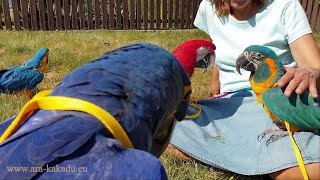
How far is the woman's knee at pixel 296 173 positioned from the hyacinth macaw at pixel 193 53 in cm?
65

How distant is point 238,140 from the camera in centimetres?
194

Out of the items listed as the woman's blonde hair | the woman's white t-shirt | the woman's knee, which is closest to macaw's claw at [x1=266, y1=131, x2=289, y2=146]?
the woman's knee

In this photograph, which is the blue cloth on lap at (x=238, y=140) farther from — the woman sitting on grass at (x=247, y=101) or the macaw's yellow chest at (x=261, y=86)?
the macaw's yellow chest at (x=261, y=86)

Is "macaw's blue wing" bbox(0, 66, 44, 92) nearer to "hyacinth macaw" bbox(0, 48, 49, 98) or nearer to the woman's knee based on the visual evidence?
"hyacinth macaw" bbox(0, 48, 49, 98)

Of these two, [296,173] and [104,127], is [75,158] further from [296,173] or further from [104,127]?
[296,173]

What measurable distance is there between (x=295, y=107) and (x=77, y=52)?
3162mm

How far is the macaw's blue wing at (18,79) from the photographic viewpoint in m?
2.81

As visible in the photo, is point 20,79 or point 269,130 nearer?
point 269,130

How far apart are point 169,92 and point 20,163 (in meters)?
0.33

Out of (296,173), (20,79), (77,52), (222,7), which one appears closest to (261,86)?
(296,173)

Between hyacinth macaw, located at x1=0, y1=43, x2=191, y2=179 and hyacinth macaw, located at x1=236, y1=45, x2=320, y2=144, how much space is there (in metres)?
0.84

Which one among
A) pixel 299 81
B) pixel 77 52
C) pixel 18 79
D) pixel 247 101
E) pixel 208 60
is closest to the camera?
pixel 299 81

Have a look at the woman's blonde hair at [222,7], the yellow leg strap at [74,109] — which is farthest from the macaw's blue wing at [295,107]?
the yellow leg strap at [74,109]

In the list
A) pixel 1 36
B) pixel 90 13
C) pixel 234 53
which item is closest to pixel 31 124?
pixel 234 53
